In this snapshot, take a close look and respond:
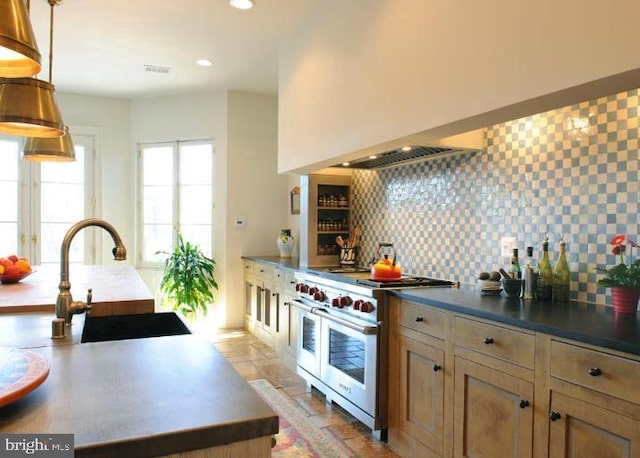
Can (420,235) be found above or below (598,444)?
above

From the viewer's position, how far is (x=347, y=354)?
296 centimetres

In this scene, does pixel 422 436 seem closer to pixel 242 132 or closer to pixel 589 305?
pixel 589 305

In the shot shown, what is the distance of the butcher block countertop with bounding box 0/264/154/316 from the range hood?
5.80 feet

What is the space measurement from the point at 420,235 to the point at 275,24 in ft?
6.49

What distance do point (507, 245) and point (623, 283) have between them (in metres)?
0.77

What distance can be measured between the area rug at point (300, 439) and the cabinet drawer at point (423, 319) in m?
0.79

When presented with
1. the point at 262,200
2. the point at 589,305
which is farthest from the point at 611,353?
the point at 262,200

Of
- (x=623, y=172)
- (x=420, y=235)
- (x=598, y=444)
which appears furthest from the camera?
(x=420, y=235)

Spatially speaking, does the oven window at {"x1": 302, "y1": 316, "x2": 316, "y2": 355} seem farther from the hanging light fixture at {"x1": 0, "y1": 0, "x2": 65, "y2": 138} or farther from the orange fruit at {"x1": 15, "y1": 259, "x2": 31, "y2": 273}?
the hanging light fixture at {"x1": 0, "y1": 0, "x2": 65, "y2": 138}

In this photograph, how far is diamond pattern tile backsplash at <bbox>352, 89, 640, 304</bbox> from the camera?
2.10 m

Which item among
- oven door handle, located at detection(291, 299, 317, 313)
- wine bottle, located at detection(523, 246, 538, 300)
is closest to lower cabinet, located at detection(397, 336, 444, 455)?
wine bottle, located at detection(523, 246, 538, 300)

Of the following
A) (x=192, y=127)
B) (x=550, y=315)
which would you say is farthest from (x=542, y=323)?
(x=192, y=127)

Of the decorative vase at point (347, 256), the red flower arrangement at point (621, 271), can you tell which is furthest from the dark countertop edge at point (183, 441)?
the decorative vase at point (347, 256)

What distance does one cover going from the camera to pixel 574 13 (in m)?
1.57
